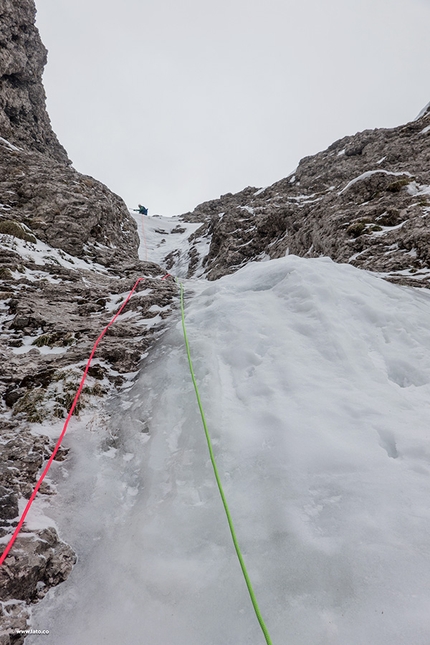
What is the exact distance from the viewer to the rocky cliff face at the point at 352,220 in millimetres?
9547

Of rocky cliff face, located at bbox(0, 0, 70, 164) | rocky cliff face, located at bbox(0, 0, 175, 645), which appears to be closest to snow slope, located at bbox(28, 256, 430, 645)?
rocky cliff face, located at bbox(0, 0, 175, 645)

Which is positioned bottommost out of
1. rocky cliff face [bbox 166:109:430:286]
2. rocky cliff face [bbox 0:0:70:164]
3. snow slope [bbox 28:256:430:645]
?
snow slope [bbox 28:256:430:645]

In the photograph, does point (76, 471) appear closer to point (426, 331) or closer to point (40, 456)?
point (40, 456)

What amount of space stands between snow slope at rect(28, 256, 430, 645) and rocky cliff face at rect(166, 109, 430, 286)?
5080 millimetres

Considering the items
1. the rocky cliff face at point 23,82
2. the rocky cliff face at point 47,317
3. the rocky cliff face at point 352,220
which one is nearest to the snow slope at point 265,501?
the rocky cliff face at point 47,317

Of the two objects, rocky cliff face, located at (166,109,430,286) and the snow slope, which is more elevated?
rocky cliff face, located at (166,109,430,286)

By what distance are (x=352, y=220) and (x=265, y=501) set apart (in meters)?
11.7

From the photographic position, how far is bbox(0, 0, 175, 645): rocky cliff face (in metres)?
2.71

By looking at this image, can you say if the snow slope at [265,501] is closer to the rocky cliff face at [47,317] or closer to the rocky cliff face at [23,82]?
the rocky cliff face at [47,317]

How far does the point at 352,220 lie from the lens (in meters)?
12.1

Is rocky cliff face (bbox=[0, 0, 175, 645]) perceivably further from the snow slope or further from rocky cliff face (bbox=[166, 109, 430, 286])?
rocky cliff face (bbox=[166, 109, 430, 286])

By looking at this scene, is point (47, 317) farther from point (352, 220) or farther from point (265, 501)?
point (352, 220)

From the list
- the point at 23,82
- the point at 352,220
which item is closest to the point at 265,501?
the point at 352,220

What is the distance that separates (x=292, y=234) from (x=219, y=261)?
4.89 meters
